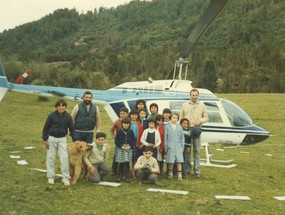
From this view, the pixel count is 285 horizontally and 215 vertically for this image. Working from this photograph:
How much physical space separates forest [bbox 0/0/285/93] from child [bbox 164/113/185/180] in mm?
4801

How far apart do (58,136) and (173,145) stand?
229 cm

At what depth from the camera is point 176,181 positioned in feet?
25.5

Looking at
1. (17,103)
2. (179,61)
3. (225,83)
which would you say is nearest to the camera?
(179,61)

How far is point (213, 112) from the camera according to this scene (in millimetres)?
9930

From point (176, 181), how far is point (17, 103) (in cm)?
2683

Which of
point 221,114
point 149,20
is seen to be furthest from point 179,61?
point 149,20

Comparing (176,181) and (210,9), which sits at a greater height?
(210,9)

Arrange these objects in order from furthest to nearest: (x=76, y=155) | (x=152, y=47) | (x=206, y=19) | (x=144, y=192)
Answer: (x=152, y=47) → (x=206, y=19) → (x=76, y=155) → (x=144, y=192)

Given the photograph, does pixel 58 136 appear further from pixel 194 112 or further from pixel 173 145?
pixel 194 112

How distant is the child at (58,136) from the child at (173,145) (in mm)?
1989

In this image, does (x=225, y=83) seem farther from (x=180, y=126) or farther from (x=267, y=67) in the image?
(x=180, y=126)

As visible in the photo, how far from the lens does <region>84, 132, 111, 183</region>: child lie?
7250mm

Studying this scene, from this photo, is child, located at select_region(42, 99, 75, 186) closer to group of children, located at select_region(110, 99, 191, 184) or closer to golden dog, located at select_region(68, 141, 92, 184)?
golden dog, located at select_region(68, 141, 92, 184)

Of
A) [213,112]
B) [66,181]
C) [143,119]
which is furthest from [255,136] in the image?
[66,181]
